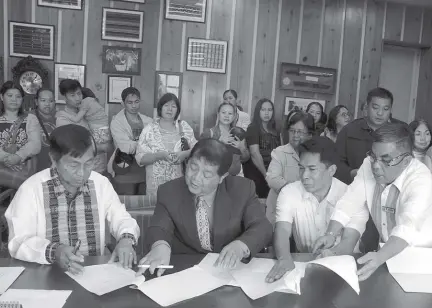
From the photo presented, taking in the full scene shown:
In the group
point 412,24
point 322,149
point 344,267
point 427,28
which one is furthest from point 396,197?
point 427,28

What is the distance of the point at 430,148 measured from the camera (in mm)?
3715

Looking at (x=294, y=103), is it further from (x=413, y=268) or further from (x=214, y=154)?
(x=413, y=268)

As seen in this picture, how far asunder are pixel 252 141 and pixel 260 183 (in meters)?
0.42

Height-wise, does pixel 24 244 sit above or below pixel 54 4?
below

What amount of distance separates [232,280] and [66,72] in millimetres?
4177

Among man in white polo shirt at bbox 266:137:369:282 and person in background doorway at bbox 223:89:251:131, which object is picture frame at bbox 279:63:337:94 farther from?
man in white polo shirt at bbox 266:137:369:282

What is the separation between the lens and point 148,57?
528cm

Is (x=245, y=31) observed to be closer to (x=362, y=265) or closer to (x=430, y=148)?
(x=430, y=148)

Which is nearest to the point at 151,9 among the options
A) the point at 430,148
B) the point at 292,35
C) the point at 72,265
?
the point at 292,35

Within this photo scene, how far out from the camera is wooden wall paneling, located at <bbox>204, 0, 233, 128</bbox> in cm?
540

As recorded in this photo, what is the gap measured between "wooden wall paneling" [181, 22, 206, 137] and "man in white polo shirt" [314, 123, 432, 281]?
11.4 ft

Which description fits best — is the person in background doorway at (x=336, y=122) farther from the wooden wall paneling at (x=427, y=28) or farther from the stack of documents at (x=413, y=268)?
the stack of documents at (x=413, y=268)

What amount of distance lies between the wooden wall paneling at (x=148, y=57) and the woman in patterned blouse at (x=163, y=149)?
162cm

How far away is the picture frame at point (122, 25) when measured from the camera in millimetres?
5102
